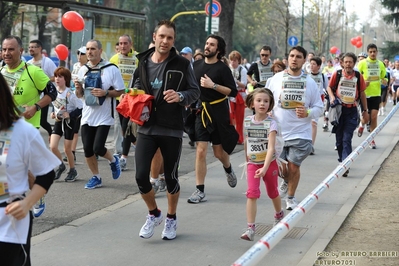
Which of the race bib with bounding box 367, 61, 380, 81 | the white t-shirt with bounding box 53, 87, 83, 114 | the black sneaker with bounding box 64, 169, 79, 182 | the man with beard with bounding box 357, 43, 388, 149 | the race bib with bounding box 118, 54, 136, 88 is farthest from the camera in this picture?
the race bib with bounding box 367, 61, 380, 81

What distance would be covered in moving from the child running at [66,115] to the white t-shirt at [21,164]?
644 cm

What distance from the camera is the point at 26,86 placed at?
7926 mm

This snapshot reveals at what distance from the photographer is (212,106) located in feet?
30.4

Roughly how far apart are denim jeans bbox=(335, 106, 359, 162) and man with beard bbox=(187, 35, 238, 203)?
2.70 metres

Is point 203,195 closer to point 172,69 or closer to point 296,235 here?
point 296,235

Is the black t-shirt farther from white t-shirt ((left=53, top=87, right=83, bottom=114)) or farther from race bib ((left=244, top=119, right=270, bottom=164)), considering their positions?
white t-shirt ((left=53, top=87, right=83, bottom=114))

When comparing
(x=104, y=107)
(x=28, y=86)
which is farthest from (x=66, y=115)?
(x=28, y=86)

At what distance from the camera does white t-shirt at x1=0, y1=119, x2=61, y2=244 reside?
3.84 m

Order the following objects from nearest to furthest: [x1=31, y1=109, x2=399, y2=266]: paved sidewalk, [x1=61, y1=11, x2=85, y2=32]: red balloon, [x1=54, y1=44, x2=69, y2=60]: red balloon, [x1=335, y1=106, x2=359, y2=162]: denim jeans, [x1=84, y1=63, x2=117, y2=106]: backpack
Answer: [x1=31, y1=109, x2=399, y2=266]: paved sidewalk
[x1=84, y1=63, x2=117, y2=106]: backpack
[x1=335, y1=106, x2=359, y2=162]: denim jeans
[x1=61, y1=11, x2=85, y2=32]: red balloon
[x1=54, y1=44, x2=69, y2=60]: red balloon

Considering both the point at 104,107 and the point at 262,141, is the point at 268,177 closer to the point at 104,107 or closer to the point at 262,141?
the point at 262,141

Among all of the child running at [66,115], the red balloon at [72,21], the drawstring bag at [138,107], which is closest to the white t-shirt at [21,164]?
the drawstring bag at [138,107]

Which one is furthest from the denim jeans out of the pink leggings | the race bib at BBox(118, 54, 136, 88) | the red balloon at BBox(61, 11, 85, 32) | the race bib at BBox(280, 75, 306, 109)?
the red balloon at BBox(61, 11, 85, 32)

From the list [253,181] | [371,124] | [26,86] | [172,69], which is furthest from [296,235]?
[371,124]

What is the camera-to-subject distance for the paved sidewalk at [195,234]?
649 centimetres
